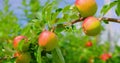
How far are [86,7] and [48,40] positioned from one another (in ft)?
0.43

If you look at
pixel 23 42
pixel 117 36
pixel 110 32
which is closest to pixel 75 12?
pixel 23 42

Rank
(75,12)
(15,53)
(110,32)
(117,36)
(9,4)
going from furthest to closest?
(110,32) < (117,36) < (9,4) < (15,53) < (75,12)

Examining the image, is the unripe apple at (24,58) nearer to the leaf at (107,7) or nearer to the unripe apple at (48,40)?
the unripe apple at (48,40)

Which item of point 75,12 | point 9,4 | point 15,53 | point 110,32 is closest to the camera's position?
point 75,12

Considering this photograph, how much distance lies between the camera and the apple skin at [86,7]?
858mm

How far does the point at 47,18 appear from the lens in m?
0.93

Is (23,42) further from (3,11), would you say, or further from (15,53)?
(3,11)

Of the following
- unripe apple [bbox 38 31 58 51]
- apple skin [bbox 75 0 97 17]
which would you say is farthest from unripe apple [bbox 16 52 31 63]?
apple skin [bbox 75 0 97 17]

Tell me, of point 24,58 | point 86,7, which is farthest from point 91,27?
point 24,58

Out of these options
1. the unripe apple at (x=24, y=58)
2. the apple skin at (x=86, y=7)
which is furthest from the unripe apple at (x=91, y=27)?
the unripe apple at (x=24, y=58)

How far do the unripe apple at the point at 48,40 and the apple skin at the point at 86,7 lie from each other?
0.10 m

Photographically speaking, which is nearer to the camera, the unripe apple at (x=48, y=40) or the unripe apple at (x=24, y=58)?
the unripe apple at (x=48, y=40)

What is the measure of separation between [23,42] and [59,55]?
129 mm

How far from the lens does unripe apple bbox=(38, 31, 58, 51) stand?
874 millimetres
